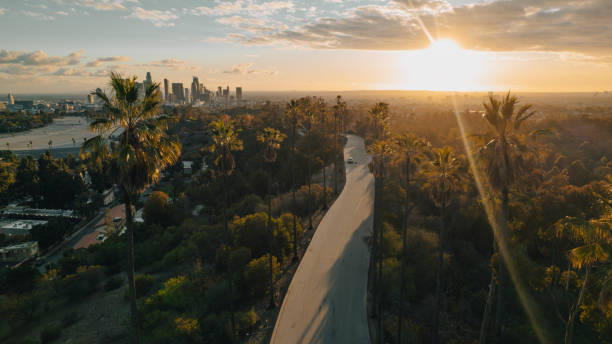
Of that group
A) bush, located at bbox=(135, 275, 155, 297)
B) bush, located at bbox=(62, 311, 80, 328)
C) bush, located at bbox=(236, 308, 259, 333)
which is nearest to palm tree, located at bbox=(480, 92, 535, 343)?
bush, located at bbox=(236, 308, 259, 333)

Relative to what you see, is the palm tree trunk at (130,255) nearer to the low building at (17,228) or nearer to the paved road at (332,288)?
the paved road at (332,288)

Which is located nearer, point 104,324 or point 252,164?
point 104,324

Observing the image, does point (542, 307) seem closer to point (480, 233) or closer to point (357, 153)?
point (480, 233)

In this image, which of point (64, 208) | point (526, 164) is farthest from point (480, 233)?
point (64, 208)

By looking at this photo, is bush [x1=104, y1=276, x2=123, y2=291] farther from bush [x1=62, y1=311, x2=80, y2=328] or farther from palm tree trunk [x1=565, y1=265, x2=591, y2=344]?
palm tree trunk [x1=565, y1=265, x2=591, y2=344]

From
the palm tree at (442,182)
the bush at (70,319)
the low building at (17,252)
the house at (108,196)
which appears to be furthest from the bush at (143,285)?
the house at (108,196)

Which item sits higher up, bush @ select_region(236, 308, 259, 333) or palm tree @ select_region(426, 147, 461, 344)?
palm tree @ select_region(426, 147, 461, 344)
